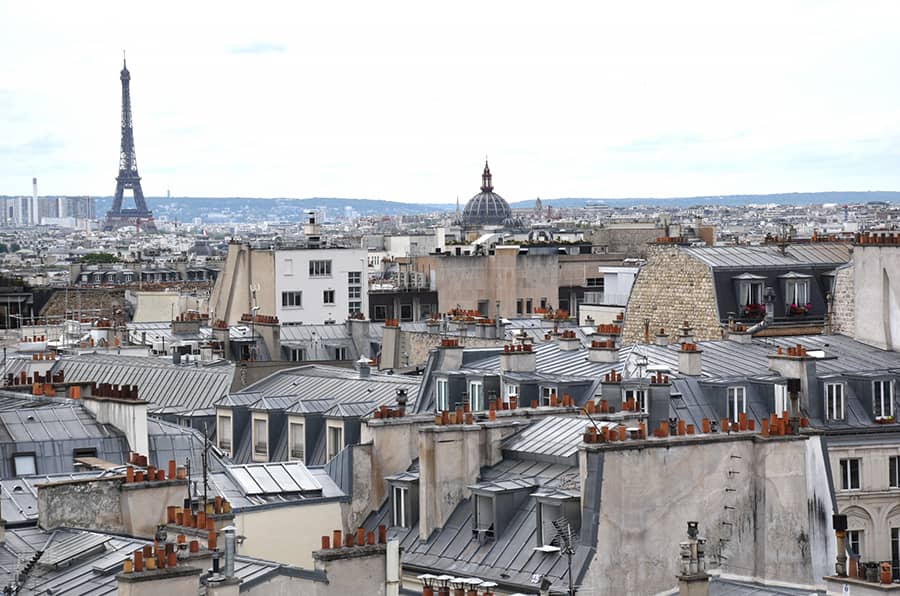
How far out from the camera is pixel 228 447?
41.8m

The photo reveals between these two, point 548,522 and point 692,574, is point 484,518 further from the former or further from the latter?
point 692,574

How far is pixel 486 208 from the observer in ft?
639

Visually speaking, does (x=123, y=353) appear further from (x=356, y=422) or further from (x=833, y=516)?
(x=833, y=516)

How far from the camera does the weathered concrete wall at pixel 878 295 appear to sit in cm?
4297

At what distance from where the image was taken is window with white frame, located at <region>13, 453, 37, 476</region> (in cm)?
3023

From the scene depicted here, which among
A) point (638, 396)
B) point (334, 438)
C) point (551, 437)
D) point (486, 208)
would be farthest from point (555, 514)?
point (486, 208)

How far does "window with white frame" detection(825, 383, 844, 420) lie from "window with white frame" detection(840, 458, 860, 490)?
2.78 feet

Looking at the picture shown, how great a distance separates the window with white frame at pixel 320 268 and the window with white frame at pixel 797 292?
3576cm

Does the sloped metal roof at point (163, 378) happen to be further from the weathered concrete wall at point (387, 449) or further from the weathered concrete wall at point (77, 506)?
the weathered concrete wall at point (77, 506)

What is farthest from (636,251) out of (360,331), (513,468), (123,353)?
(513,468)

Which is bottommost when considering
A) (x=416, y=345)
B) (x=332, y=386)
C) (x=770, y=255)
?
(x=332, y=386)

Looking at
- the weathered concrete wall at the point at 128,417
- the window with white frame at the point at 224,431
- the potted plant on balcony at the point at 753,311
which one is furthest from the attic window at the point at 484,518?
the potted plant on balcony at the point at 753,311

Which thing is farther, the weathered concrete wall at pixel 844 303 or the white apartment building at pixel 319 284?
the white apartment building at pixel 319 284

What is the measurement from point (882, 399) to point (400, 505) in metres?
12.2
